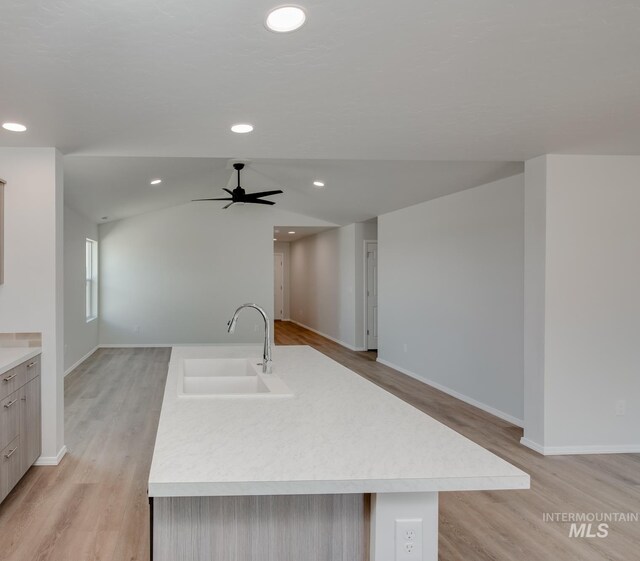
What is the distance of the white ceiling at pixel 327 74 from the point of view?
1704 millimetres

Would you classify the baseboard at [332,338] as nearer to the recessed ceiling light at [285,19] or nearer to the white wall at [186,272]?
the white wall at [186,272]

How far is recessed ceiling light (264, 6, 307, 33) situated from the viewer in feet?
5.47

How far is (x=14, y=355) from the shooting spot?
310 centimetres

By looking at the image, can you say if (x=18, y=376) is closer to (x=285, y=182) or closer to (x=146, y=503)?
(x=146, y=503)

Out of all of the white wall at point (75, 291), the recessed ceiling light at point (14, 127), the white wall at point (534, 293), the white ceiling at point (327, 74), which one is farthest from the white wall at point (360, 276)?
the recessed ceiling light at point (14, 127)

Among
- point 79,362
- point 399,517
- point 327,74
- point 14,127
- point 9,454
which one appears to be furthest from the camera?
point 79,362

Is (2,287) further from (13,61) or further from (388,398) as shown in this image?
(388,398)

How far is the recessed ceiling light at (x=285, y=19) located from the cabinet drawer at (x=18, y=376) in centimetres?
237

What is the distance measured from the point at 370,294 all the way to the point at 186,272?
11.3ft

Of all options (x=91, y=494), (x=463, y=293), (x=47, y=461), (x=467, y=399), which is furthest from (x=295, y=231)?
(x=91, y=494)

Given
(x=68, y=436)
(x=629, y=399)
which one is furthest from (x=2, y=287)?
(x=629, y=399)

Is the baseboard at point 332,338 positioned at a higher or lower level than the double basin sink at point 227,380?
lower

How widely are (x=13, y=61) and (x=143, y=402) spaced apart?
155 inches

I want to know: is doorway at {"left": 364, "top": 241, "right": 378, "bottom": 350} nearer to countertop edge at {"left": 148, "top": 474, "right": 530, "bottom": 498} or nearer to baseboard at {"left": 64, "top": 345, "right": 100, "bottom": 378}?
baseboard at {"left": 64, "top": 345, "right": 100, "bottom": 378}
